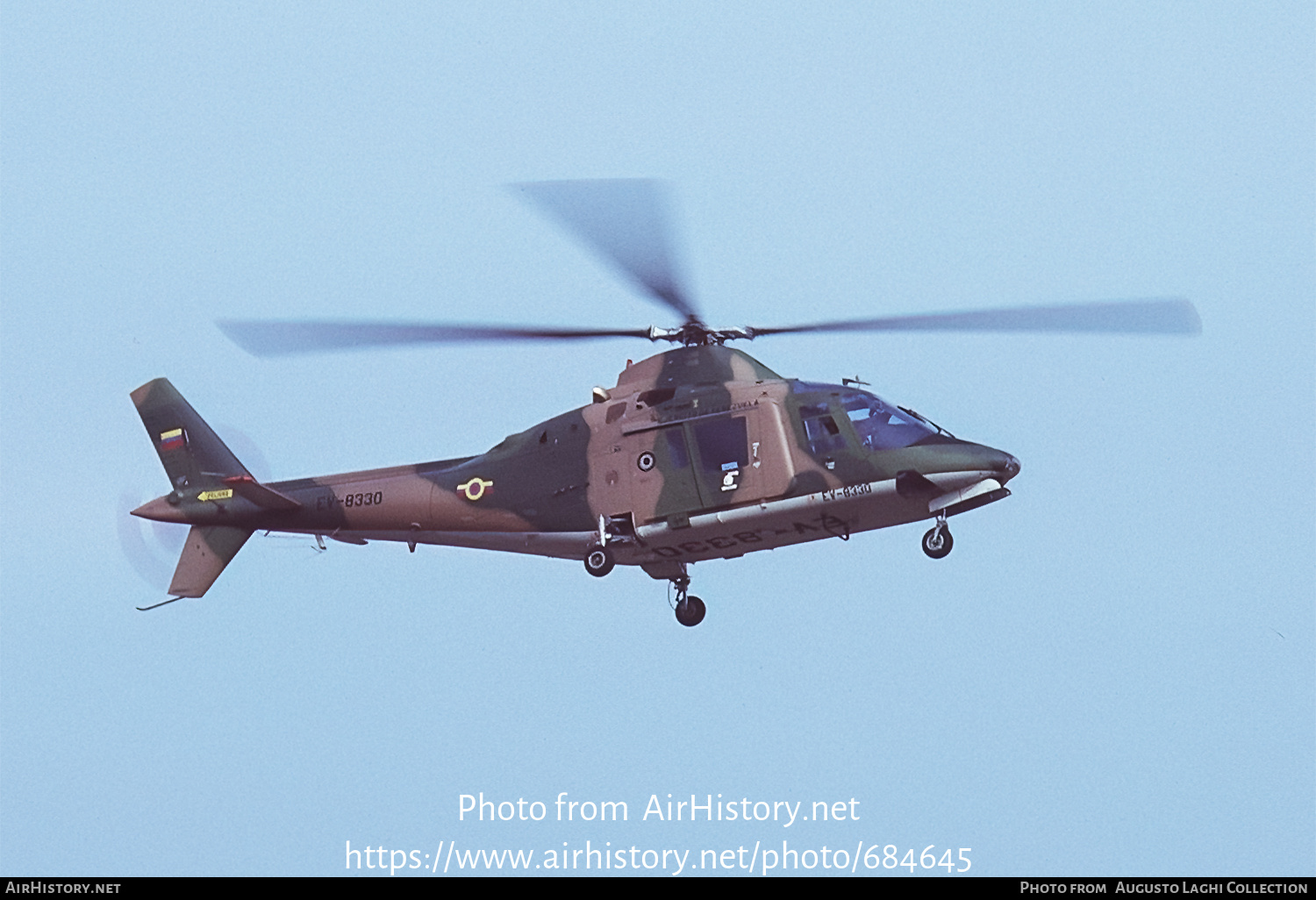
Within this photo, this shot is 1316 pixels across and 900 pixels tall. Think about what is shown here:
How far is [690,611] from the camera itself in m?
21.7

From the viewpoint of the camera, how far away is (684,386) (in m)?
20.8

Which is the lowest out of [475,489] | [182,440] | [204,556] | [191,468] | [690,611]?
[690,611]

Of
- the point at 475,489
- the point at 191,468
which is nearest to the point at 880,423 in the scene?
the point at 475,489

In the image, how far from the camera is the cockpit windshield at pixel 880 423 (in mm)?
19828

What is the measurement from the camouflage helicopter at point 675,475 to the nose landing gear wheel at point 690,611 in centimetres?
2

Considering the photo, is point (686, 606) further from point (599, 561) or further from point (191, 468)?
point (191, 468)

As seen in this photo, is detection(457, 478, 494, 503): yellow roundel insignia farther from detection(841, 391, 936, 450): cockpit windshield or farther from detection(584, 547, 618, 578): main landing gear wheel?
detection(841, 391, 936, 450): cockpit windshield

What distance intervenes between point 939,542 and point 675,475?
2912 millimetres

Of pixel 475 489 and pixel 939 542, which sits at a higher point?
pixel 475 489

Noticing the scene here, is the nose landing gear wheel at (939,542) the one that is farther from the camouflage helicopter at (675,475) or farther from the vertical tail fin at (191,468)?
the vertical tail fin at (191,468)

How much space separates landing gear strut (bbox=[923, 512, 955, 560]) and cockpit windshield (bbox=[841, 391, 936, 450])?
0.91 meters

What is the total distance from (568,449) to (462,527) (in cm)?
163
